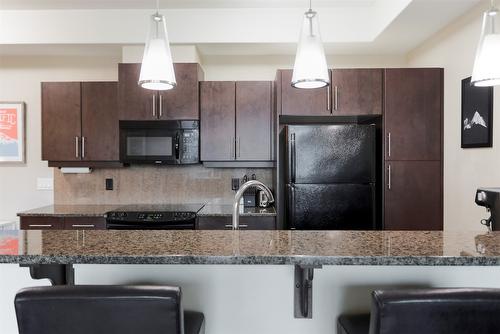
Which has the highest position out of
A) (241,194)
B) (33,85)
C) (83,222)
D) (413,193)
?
(33,85)

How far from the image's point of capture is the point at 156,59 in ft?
5.38

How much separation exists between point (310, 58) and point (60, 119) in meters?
2.63

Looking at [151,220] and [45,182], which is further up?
[45,182]

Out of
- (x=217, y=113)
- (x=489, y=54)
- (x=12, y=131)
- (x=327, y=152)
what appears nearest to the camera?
(x=489, y=54)

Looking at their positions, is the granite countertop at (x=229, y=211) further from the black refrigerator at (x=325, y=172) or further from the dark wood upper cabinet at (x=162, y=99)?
the dark wood upper cabinet at (x=162, y=99)

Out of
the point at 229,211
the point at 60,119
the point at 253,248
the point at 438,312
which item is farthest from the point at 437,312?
the point at 60,119

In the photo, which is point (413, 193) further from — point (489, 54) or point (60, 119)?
point (60, 119)

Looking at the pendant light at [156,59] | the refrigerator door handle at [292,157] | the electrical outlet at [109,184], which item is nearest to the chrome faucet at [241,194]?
the pendant light at [156,59]

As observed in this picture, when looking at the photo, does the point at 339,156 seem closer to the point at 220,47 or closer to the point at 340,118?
the point at 340,118

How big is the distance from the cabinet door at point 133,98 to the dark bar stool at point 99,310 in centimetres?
246

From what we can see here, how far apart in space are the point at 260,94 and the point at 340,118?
2.79 feet

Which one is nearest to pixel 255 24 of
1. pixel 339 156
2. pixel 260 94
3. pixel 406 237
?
pixel 260 94

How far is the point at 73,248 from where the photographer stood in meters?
1.08

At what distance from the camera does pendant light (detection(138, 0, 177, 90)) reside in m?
1.63
